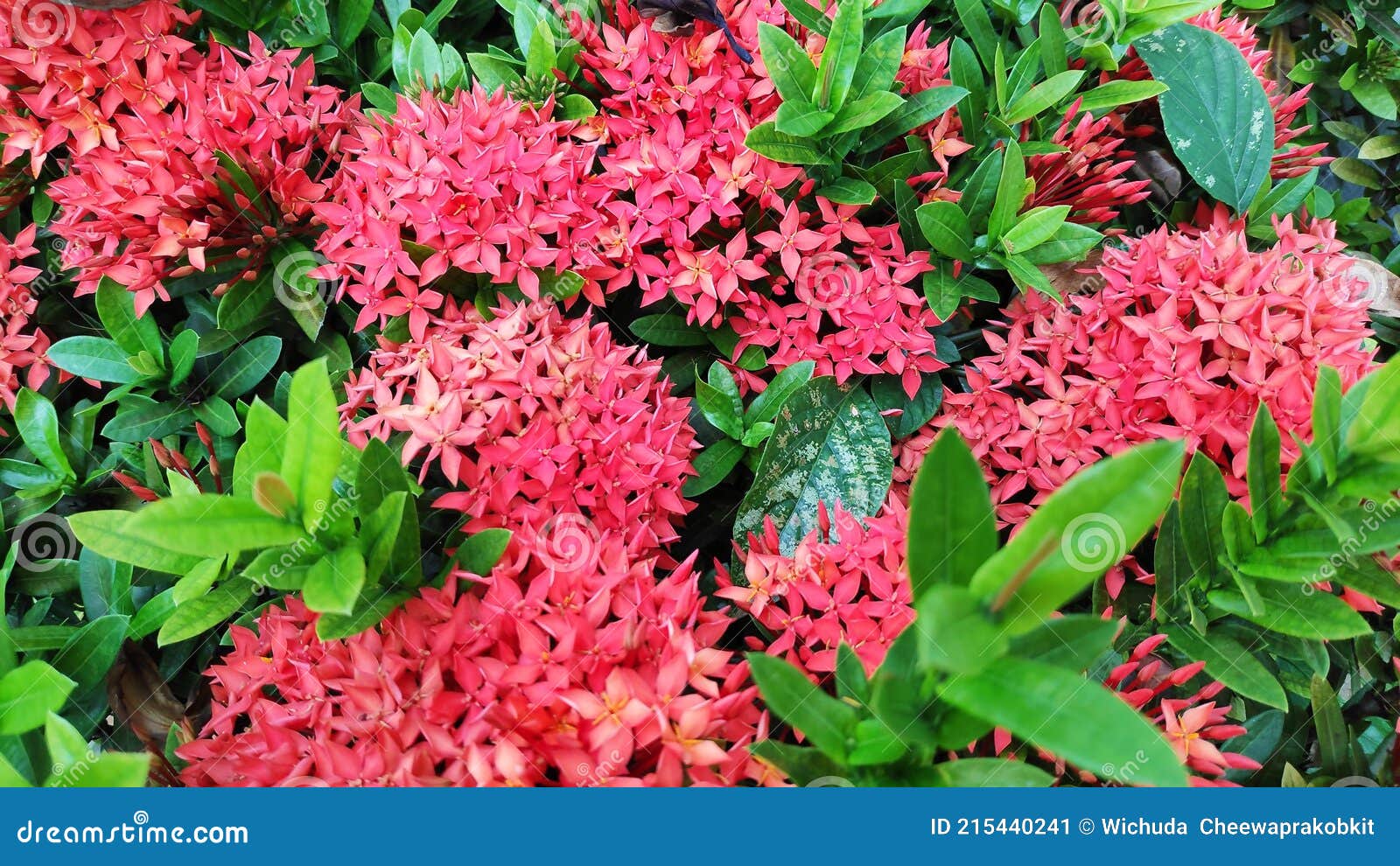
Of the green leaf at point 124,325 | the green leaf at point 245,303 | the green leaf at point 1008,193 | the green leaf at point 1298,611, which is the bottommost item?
the green leaf at point 124,325

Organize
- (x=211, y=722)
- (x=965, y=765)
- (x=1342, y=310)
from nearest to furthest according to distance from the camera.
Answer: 1. (x=965, y=765)
2. (x=211, y=722)
3. (x=1342, y=310)

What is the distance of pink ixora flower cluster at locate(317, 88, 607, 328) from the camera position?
48.1 inches

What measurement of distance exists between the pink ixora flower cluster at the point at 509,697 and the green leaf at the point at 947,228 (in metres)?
0.61

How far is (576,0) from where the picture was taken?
56.1 inches

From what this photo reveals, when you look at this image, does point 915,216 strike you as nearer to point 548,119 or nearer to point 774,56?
point 774,56

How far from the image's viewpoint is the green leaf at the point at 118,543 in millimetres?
967

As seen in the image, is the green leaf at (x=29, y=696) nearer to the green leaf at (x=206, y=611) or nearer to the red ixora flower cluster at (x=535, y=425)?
the green leaf at (x=206, y=611)

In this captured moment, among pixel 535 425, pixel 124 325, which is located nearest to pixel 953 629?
pixel 535 425

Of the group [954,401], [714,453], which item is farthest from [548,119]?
[954,401]

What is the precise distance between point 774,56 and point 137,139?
0.90 meters

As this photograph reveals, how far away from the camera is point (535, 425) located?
112 cm

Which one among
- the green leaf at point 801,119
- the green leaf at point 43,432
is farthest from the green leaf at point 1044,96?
the green leaf at point 43,432

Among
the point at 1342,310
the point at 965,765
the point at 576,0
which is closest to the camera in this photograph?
the point at 965,765

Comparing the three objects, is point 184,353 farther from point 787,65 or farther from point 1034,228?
point 1034,228
